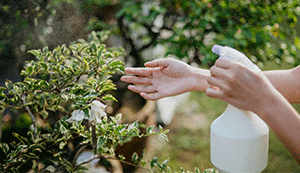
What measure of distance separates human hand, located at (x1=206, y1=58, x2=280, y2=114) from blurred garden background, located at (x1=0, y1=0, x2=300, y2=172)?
2.75ft

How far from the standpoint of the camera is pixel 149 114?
7.09 feet

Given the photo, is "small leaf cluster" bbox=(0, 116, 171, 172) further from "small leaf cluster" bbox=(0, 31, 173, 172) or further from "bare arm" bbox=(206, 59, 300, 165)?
"bare arm" bbox=(206, 59, 300, 165)

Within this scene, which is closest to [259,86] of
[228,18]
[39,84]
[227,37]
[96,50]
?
[96,50]

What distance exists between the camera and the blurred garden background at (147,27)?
1514 millimetres

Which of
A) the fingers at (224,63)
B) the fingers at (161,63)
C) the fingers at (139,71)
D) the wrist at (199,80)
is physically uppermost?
the fingers at (224,63)

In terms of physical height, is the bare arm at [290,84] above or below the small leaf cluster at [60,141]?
above

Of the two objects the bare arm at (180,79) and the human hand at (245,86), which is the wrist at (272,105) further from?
the bare arm at (180,79)

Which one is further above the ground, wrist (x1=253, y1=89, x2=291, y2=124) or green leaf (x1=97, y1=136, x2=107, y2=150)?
wrist (x1=253, y1=89, x2=291, y2=124)

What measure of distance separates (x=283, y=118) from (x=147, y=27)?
52.4 inches

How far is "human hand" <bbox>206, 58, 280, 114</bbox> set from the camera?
23.2 inches

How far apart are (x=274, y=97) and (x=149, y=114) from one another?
63.2 inches

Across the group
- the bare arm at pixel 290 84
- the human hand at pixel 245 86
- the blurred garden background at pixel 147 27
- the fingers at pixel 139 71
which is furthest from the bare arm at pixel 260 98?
the blurred garden background at pixel 147 27

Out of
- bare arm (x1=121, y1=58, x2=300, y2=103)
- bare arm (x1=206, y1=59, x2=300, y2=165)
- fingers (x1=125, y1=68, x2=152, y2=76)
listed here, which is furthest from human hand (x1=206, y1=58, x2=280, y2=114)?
fingers (x1=125, y1=68, x2=152, y2=76)

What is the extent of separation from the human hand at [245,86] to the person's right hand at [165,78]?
0.35 m
